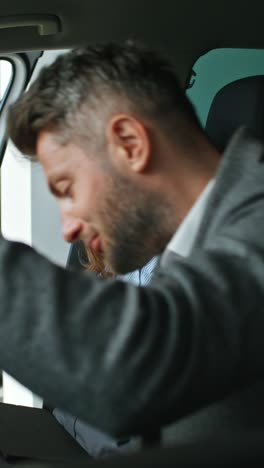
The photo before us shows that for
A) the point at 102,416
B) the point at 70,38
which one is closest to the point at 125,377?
the point at 102,416

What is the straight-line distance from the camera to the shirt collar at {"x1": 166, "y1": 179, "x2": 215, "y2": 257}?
3.20ft

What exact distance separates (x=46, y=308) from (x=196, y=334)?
135mm

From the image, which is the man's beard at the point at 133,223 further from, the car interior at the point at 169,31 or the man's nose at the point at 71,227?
the car interior at the point at 169,31

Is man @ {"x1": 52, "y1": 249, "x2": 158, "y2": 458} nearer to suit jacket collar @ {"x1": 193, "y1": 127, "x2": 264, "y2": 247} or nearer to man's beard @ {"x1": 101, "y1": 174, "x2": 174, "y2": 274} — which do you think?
man's beard @ {"x1": 101, "y1": 174, "x2": 174, "y2": 274}

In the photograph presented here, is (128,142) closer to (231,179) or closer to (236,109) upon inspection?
(231,179)

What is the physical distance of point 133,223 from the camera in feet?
3.56

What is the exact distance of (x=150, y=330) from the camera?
2.42 feet

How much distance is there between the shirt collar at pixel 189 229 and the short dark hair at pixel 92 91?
0.51ft

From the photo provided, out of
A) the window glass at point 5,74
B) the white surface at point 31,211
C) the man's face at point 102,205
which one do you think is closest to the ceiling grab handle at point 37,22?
the window glass at point 5,74

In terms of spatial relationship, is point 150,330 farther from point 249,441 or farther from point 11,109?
point 11,109

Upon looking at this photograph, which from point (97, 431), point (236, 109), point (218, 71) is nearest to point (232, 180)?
point (97, 431)

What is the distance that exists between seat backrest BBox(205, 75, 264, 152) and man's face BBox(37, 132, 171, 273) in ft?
2.50

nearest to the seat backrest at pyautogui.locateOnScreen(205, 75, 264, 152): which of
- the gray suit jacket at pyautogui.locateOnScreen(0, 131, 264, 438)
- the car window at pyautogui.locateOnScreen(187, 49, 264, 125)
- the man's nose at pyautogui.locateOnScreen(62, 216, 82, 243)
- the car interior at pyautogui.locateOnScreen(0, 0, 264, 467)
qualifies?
the car interior at pyautogui.locateOnScreen(0, 0, 264, 467)

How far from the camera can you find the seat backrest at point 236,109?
1.86 m
